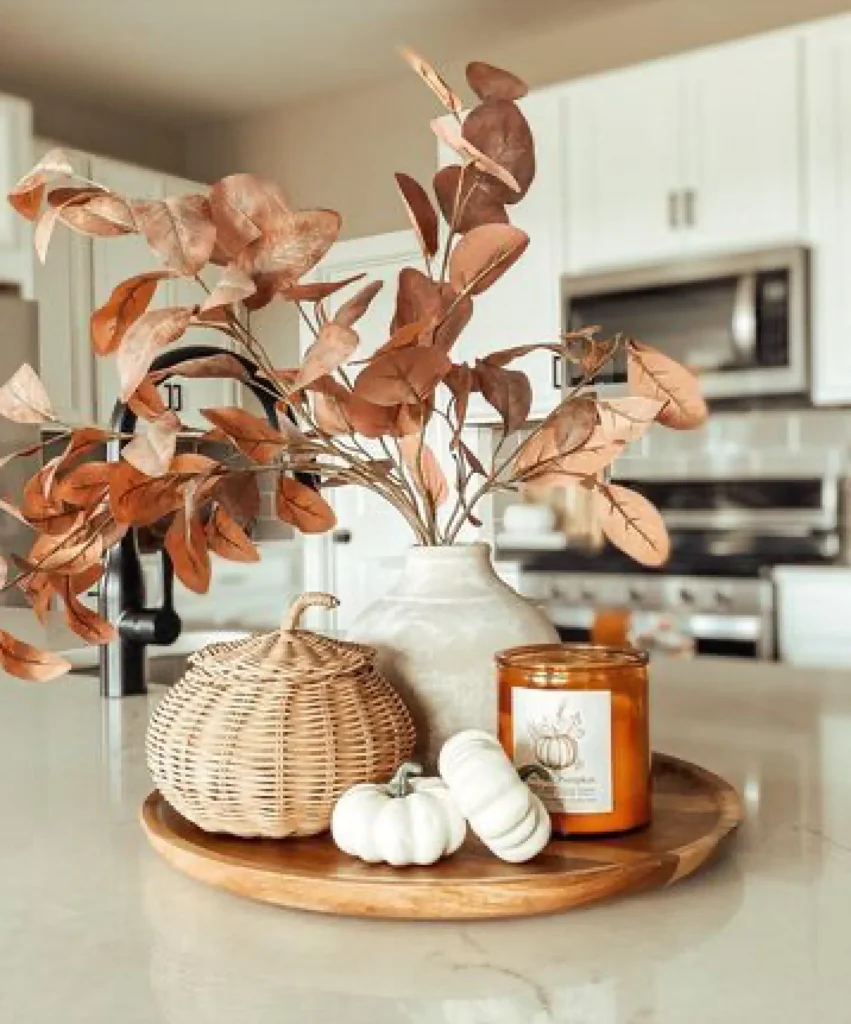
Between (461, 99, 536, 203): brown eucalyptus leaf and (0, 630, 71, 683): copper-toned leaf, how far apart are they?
399 mm

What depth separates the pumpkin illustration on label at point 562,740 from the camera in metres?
0.62

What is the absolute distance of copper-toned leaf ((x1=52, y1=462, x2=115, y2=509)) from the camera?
2.24ft

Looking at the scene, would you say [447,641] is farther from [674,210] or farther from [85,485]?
[674,210]

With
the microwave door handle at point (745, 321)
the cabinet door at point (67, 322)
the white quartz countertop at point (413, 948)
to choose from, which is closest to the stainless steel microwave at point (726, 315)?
the microwave door handle at point (745, 321)

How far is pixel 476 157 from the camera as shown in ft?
2.19

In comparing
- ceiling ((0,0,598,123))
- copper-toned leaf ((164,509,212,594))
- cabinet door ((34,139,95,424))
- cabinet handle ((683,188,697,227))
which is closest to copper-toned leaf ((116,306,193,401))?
copper-toned leaf ((164,509,212,594))

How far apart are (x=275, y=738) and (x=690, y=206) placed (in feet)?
9.86

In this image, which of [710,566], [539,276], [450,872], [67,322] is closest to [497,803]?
[450,872]

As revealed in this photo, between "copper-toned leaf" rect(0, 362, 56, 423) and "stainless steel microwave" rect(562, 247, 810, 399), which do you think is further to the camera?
"stainless steel microwave" rect(562, 247, 810, 399)

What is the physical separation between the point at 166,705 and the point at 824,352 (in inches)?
110

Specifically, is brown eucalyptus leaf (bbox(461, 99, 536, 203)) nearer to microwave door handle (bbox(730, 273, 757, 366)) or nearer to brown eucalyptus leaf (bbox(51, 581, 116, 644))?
brown eucalyptus leaf (bbox(51, 581, 116, 644))

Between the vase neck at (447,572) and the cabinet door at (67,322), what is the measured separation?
11.5 ft

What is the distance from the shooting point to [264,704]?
0.63 m

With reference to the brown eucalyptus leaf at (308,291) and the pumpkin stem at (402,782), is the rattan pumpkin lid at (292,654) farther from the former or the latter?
the brown eucalyptus leaf at (308,291)
